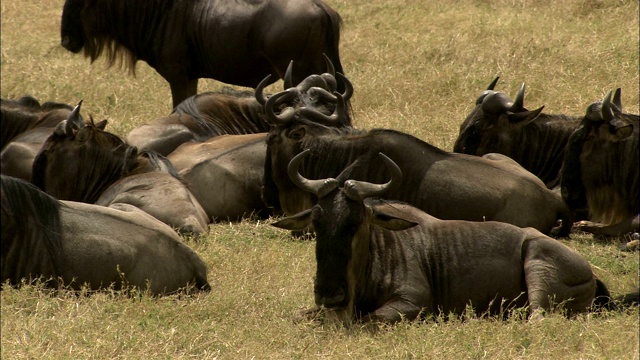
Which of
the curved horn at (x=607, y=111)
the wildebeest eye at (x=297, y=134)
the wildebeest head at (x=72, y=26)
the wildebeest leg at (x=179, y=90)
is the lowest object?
the wildebeest leg at (x=179, y=90)

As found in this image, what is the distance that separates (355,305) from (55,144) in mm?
3869

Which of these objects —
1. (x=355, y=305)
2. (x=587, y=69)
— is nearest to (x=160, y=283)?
(x=355, y=305)

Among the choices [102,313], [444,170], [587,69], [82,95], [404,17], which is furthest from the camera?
[404,17]

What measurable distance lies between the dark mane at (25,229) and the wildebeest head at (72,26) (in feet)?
22.3

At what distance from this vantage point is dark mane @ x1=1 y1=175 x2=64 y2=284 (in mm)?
6926

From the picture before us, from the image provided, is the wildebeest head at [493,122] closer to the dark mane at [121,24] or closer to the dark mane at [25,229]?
the dark mane at [121,24]

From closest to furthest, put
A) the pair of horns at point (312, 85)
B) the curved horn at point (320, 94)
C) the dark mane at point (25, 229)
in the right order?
the dark mane at point (25, 229)
the curved horn at point (320, 94)
the pair of horns at point (312, 85)

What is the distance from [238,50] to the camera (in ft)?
41.4

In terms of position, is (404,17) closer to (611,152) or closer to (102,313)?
(611,152)

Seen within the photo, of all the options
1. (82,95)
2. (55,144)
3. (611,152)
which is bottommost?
(82,95)

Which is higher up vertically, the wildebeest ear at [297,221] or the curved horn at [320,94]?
the wildebeest ear at [297,221]

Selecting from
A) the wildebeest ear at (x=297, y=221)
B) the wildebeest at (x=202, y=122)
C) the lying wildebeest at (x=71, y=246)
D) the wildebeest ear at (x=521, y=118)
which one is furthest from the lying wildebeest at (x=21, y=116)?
the wildebeest ear at (x=297, y=221)

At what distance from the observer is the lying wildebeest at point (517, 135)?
405 inches

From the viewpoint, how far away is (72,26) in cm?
1360
